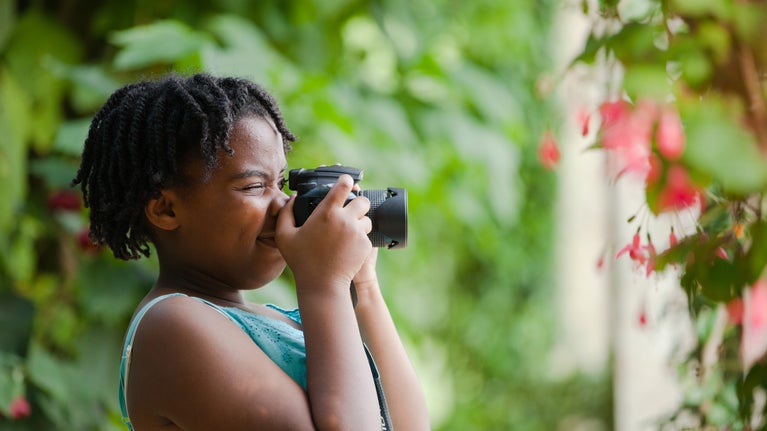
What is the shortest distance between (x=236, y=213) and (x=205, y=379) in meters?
0.24

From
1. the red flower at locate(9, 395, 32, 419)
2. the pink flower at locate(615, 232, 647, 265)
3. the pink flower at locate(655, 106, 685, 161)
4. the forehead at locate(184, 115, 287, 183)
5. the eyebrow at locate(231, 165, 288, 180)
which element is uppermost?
the pink flower at locate(655, 106, 685, 161)

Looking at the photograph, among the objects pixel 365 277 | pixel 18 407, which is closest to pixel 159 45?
pixel 18 407

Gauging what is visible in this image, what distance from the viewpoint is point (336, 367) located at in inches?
49.4

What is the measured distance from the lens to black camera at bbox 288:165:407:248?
55.5 inches

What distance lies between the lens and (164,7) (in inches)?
146

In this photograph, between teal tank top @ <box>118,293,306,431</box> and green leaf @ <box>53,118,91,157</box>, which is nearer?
teal tank top @ <box>118,293,306,431</box>

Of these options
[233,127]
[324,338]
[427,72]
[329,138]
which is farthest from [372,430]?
[427,72]

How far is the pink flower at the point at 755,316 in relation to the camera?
1.02m

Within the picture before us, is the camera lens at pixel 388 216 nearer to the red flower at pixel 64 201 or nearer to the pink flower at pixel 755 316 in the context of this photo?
the pink flower at pixel 755 316

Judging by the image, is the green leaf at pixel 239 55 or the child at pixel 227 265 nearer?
the child at pixel 227 265

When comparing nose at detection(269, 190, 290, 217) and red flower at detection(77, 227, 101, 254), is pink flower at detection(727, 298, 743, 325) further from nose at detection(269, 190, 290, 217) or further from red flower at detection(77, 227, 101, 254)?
red flower at detection(77, 227, 101, 254)

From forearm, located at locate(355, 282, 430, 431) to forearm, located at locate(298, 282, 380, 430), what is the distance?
22 centimetres

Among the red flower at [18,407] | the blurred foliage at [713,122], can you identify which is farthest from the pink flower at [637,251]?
the red flower at [18,407]

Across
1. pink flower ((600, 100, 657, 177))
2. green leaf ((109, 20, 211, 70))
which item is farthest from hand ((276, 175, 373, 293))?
green leaf ((109, 20, 211, 70))
